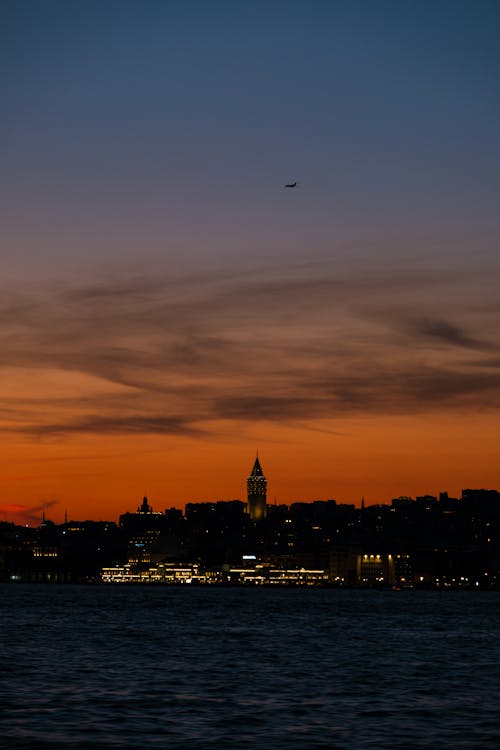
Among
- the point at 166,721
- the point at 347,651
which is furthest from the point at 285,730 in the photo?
the point at 347,651

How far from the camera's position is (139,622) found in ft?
371

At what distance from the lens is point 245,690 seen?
50.8 meters

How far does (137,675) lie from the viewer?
5712cm

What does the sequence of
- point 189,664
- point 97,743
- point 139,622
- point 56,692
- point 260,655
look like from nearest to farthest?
point 97,743 → point 56,692 → point 189,664 → point 260,655 → point 139,622

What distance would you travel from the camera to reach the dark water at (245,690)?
37906 mm

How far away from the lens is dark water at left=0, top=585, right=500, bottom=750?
37.9 meters

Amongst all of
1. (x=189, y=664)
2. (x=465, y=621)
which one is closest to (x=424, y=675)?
(x=189, y=664)

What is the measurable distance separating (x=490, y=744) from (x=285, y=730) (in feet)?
20.4

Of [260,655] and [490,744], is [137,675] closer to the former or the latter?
[260,655]

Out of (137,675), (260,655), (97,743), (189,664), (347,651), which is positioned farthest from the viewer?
(347,651)

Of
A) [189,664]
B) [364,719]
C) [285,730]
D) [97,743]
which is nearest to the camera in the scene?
[97,743]

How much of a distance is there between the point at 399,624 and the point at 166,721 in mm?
81480

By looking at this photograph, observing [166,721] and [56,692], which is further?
[56,692]

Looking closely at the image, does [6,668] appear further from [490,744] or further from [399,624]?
[399,624]
